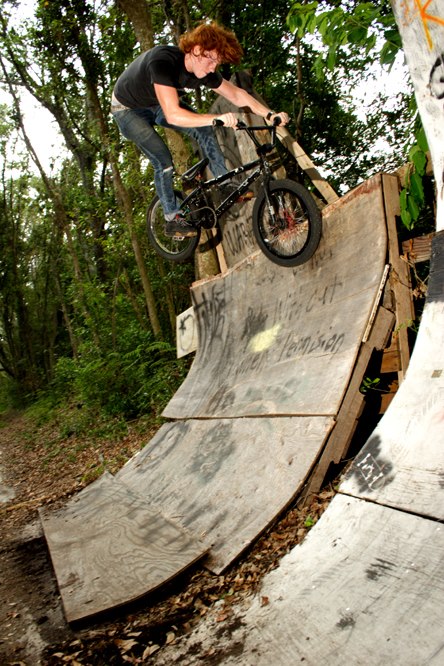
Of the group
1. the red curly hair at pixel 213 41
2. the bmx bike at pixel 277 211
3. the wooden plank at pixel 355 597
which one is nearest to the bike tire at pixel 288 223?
the bmx bike at pixel 277 211

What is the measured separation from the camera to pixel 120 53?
37.3 ft

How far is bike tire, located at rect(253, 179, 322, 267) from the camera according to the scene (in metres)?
4.14

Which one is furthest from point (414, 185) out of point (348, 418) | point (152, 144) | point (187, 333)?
point (187, 333)

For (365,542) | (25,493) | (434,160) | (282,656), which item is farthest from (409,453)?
(25,493)

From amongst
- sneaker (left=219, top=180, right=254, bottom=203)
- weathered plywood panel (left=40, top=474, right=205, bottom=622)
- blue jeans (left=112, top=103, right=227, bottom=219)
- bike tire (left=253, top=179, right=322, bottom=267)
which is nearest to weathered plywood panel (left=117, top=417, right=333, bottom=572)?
weathered plywood panel (left=40, top=474, right=205, bottom=622)

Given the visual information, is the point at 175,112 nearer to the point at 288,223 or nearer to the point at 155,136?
the point at 155,136

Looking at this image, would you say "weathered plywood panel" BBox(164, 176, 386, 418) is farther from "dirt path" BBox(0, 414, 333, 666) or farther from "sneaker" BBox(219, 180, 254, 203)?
"dirt path" BBox(0, 414, 333, 666)

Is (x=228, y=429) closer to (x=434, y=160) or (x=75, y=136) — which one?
(x=434, y=160)

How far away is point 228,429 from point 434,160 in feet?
8.66

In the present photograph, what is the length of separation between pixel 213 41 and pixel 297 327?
261 centimetres

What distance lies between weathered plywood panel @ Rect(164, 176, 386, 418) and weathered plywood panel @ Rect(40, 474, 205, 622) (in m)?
1.15

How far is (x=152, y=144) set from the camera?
17.8 feet

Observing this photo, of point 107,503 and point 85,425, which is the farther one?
point 85,425

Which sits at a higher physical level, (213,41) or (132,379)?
(213,41)
